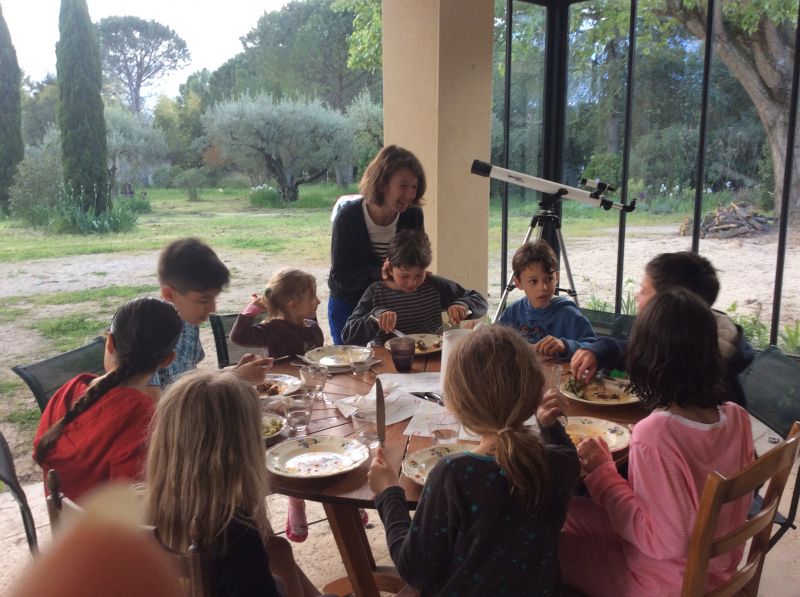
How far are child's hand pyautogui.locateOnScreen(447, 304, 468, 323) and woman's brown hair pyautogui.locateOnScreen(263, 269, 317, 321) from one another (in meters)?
0.57

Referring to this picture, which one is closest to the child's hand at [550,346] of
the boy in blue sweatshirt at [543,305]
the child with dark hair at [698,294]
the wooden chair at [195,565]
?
the child with dark hair at [698,294]

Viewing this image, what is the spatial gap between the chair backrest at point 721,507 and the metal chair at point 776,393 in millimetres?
518

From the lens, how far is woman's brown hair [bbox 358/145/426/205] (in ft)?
9.48

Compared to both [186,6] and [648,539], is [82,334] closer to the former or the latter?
[186,6]

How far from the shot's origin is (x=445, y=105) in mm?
3969

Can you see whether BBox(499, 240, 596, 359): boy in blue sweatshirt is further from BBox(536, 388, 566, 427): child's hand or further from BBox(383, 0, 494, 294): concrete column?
BBox(383, 0, 494, 294): concrete column

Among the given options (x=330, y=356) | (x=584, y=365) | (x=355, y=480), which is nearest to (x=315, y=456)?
(x=355, y=480)

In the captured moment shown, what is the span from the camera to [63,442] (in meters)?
1.53

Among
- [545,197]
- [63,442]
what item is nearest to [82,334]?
[63,442]

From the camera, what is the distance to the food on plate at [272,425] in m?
1.76

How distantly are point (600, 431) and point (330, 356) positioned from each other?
3.39 ft

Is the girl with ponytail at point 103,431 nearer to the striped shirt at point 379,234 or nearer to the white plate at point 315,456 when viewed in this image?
the white plate at point 315,456

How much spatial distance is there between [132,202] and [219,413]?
3208 mm

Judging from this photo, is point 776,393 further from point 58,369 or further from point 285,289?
point 58,369
